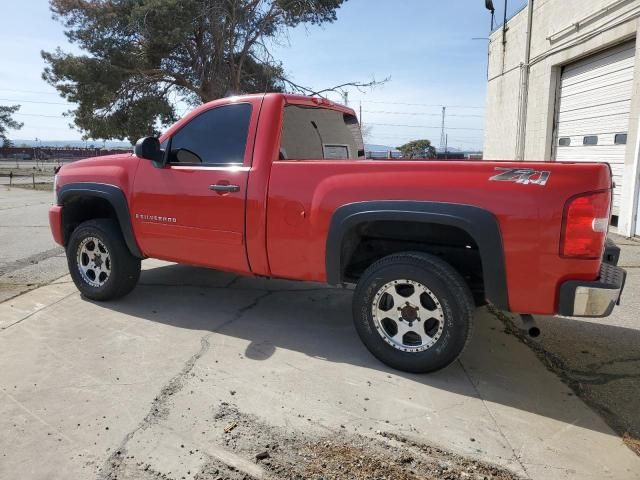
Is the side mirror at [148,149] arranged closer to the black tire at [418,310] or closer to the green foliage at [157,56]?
the black tire at [418,310]

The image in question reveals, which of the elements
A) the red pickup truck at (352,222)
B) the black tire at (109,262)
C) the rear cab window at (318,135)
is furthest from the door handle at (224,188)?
the black tire at (109,262)

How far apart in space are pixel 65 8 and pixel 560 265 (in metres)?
23.8

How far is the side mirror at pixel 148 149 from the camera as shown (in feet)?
14.3

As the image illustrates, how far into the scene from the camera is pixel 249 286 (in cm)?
579

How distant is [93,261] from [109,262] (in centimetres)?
24

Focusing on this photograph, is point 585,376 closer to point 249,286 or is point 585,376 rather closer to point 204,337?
point 204,337

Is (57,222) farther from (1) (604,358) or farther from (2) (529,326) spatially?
(1) (604,358)

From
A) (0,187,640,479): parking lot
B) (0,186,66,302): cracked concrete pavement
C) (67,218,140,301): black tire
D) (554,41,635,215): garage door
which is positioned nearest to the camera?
(0,187,640,479): parking lot

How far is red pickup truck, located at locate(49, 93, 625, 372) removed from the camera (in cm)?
295

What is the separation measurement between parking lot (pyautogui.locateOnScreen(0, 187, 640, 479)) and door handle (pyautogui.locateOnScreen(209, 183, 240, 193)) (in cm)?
123

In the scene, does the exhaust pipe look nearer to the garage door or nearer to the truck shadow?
the truck shadow

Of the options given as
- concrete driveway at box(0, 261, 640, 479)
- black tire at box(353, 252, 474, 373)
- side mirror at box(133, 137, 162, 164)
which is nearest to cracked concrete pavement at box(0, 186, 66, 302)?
concrete driveway at box(0, 261, 640, 479)

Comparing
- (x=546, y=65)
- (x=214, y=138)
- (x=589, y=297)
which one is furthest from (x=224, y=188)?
(x=546, y=65)

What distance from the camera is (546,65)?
12.1 m
